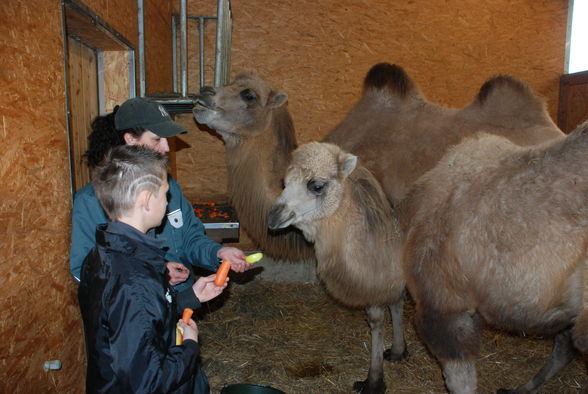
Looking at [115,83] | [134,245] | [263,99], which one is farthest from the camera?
[263,99]

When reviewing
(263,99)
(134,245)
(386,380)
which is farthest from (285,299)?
(134,245)

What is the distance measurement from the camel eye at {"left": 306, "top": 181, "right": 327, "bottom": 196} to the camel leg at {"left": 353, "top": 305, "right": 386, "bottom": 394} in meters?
1.36

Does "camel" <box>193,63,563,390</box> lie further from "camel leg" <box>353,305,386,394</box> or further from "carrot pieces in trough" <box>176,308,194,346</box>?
"carrot pieces in trough" <box>176,308,194,346</box>

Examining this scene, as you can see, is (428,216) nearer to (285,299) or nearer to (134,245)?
(134,245)

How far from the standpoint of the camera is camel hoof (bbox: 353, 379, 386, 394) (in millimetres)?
4195

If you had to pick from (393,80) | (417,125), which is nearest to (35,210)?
(417,125)

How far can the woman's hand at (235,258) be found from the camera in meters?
2.78

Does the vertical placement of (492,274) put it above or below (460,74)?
below

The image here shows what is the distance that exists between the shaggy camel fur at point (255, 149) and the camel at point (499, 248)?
220 centimetres

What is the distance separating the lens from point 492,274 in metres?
2.72

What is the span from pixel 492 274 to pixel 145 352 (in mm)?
2022

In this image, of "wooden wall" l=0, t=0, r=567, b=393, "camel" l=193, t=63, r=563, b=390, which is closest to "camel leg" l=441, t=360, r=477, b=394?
"camel" l=193, t=63, r=563, b=390

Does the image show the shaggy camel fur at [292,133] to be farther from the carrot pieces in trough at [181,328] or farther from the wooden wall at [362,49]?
the carrot pieces in trough at [181,328]

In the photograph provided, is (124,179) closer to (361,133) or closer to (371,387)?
(371,387)
